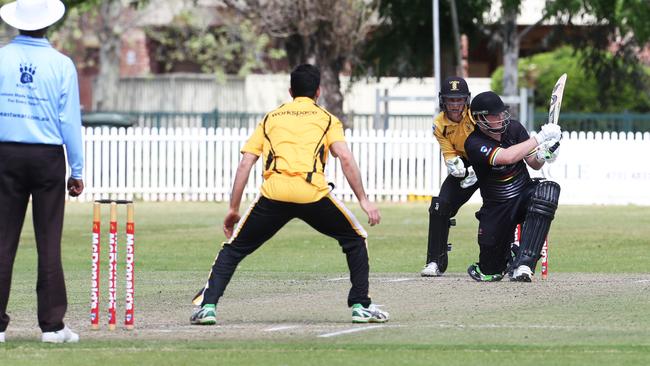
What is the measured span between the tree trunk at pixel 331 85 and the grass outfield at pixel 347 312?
13084 mm

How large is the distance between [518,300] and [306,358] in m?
3.46

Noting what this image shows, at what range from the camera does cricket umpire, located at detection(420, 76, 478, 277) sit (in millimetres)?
13555

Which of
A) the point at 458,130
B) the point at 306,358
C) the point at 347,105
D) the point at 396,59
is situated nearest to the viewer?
the point at 306,358

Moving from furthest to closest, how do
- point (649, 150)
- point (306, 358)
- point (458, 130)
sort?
point (649, 150), point (458, 130), point (306, 358)

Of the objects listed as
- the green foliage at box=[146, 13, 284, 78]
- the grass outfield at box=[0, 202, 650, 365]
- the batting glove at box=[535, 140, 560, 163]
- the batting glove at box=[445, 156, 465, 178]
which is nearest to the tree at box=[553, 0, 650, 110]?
the green foliage at box=[146, 13, 284, 78]

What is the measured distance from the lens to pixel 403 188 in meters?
29.9

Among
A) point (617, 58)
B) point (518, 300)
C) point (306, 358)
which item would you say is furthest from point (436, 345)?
point (617, 58)

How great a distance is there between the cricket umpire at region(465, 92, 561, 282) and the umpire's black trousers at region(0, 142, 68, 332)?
4608 millimetres

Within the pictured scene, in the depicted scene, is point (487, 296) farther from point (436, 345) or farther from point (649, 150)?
point (649, 150)

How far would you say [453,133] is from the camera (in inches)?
541

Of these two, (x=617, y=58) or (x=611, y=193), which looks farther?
(x=617, y=58)

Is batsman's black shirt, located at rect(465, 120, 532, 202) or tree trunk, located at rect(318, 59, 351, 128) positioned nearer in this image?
batsman's black shirt, located at rect(465, 120, 532, 202)

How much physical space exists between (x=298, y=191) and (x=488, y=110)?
348 cm

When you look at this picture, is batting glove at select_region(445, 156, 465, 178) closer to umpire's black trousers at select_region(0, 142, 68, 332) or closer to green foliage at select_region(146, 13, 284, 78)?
umpire's black trousers at select_region(0, 142, 68, 332)
